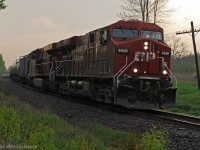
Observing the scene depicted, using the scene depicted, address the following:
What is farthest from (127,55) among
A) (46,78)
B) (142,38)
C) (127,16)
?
(127,16)

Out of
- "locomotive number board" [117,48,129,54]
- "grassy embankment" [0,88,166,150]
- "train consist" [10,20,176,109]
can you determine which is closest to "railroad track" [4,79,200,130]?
"train consist" [10,20,176,109]

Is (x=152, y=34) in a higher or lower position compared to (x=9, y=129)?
higher

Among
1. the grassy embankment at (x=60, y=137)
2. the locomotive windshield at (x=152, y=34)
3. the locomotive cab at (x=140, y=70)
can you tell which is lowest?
the grassy embankment at (x=60, y=137)

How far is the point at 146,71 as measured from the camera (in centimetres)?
1642

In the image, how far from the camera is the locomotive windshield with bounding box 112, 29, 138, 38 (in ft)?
55.6

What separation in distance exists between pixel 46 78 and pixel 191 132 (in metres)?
21.8

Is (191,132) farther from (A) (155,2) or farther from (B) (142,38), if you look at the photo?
(A) (155,2)

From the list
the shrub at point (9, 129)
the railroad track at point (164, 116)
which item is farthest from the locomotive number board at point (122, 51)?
the shrub at point (9, 129)

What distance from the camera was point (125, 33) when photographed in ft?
56.2

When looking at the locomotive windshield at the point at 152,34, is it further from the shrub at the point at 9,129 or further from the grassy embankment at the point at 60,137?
the shrub at the point at 9,129

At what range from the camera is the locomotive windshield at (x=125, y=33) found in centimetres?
1694

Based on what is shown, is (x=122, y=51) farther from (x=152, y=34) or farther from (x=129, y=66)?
(x=152, y=34)

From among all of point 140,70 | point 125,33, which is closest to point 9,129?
point 140,70

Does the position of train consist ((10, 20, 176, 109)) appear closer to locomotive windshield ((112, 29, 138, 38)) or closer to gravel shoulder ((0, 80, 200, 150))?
locomotive windshield ((112, 29, 138, 38))
